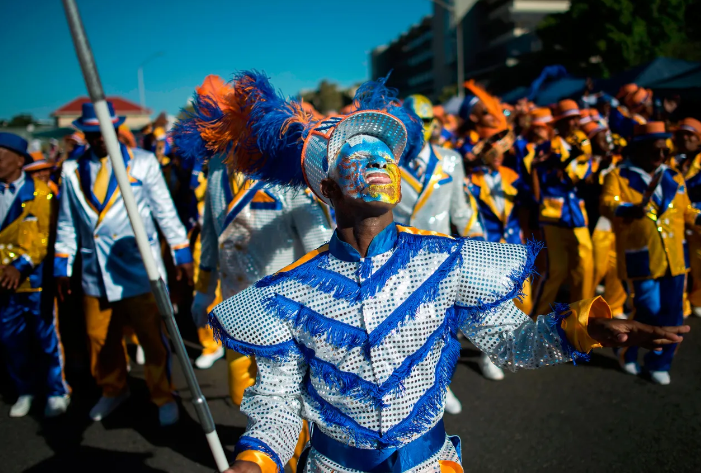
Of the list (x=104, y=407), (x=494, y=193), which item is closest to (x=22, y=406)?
(x=104, y=407)

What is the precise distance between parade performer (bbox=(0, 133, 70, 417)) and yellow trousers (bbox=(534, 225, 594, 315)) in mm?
4341

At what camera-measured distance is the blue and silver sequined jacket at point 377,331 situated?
5.33 feet

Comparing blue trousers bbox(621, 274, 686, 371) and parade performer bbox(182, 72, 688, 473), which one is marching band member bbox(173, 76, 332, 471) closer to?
parade performer bbox(182, 72, 688, 473)

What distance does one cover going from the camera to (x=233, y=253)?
3.09 metres

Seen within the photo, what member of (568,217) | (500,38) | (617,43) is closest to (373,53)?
(500,38)

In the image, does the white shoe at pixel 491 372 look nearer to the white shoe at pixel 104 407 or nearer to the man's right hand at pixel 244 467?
the white shoe at pixel 104 407

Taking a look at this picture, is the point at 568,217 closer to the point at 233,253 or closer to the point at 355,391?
the point at 233,253

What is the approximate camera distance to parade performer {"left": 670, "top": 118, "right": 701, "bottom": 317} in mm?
4980

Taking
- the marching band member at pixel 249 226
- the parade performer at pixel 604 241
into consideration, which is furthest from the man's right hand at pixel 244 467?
the parade performer at pixel 604 241

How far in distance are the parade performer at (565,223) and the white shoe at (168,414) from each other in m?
3.41

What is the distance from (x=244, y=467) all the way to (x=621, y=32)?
26426mm

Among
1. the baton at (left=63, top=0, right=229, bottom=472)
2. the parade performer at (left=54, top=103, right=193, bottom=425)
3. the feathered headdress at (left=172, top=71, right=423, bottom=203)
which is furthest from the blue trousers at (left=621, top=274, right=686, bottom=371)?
the baton at (left=63, top=0, right=229, bottom=472)

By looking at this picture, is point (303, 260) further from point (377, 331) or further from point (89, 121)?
point (89, 121)

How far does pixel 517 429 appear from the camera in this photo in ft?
11.8
